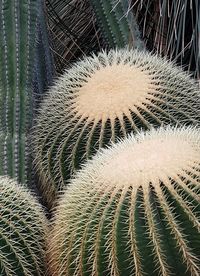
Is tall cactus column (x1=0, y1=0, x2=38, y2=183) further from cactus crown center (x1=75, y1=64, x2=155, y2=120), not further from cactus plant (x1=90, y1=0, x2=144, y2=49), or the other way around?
cactus plant (x1=90, y1=0, x2=144, y2=49)

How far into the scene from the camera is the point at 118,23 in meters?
4.63

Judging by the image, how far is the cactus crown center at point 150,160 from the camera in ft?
8.95

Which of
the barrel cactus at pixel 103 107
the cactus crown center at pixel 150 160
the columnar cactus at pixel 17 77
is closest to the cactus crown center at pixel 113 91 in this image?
the barrel cactus at pixel 103 107

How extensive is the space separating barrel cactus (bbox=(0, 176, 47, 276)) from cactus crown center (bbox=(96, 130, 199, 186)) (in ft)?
1.21

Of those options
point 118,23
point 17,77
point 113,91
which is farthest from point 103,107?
point 118,23

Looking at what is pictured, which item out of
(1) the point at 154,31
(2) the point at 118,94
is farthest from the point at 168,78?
(1) the point at 154,31

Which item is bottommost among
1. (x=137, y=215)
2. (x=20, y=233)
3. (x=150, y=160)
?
(x=20, y=233)

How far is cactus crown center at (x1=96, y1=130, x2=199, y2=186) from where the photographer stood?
8.95 feet

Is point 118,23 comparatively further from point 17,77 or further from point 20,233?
point 20,233

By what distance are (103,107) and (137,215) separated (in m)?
0.95

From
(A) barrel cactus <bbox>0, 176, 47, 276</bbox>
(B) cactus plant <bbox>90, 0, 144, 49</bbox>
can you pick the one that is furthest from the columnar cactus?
(A) barrel cactus <bbox>0, 176, 47, 276</bbox>

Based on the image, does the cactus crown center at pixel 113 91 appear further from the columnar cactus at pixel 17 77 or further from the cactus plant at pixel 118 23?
the cactus plant at pixel 118 23

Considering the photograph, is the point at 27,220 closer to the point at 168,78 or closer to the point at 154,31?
the point at 168,78

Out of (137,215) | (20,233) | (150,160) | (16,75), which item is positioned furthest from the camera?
(16,75)
